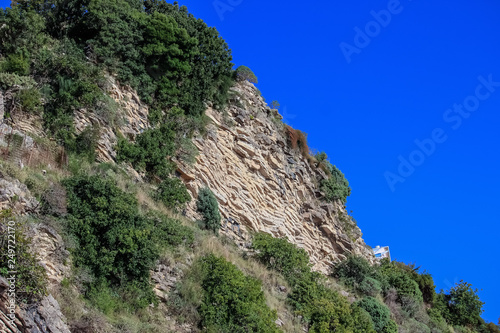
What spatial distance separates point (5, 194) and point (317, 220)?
18.7 metres

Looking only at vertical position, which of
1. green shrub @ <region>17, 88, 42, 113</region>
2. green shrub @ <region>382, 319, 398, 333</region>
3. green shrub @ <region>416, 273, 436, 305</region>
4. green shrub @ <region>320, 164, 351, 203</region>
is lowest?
green shrub @ <region>17, 88, 42, 113</region>

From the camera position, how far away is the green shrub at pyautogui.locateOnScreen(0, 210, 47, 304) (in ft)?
36.2

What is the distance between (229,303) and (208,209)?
613cm

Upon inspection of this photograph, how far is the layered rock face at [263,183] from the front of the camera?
→ 23703mm

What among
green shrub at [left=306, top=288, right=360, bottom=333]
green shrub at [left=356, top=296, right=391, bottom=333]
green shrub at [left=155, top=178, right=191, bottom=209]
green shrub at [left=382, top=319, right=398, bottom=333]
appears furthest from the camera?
green shrub at [left=382, top=319, right=398, bottom=333]

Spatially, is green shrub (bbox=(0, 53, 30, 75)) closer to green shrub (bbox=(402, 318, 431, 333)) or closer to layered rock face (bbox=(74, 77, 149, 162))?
layered rock face (bbox=(74, 77, 149, 162))

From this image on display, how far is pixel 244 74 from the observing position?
1195 inches

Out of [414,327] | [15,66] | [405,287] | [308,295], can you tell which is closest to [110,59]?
[15,66]

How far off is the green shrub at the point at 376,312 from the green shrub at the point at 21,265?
15070 mm

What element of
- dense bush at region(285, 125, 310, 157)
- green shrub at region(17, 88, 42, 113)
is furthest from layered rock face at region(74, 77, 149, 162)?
dense bush at region(285, 125, 310, 157)

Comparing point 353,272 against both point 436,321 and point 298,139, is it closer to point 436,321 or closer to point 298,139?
point 436,321

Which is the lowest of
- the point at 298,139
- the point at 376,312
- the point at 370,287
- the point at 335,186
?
the point at 376,312

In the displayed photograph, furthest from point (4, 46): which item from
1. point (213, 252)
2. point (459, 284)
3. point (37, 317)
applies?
point (459, 284)

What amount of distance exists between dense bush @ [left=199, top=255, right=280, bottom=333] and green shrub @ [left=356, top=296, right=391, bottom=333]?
25.4 feet
